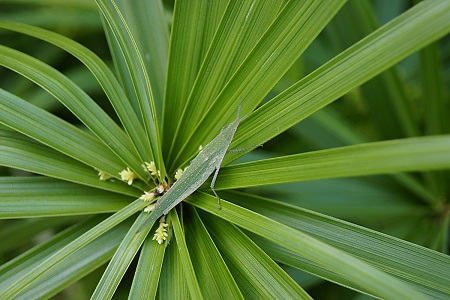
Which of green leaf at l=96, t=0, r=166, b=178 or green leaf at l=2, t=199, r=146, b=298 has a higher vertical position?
green leaf at l=96, t=0, r=166, b=178

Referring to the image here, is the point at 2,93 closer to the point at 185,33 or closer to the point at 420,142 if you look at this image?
the point at 185,33

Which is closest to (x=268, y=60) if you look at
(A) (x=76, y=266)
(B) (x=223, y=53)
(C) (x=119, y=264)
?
(B) (x=223, y=53)

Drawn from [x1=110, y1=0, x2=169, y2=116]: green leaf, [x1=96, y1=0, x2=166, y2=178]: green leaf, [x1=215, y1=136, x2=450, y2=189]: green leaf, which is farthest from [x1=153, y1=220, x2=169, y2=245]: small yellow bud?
[x1=110, y1=0, x2=169, y2=116]: green leaf

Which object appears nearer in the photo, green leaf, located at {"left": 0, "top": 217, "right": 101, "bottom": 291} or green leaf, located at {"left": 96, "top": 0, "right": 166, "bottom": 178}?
green leaf, located at {"left": 96, "top": 0, "right": 166, "bottom": 178}

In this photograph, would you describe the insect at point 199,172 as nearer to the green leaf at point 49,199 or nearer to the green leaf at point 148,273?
the green leaf at point 148,273

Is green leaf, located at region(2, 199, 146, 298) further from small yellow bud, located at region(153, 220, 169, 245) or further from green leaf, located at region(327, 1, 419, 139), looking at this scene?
green leaf, located at region(327, 1, 419, 139)

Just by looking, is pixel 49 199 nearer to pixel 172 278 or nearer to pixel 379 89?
pixel 172 278

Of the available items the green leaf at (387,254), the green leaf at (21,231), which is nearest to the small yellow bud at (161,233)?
the green leaf at (387,254)
